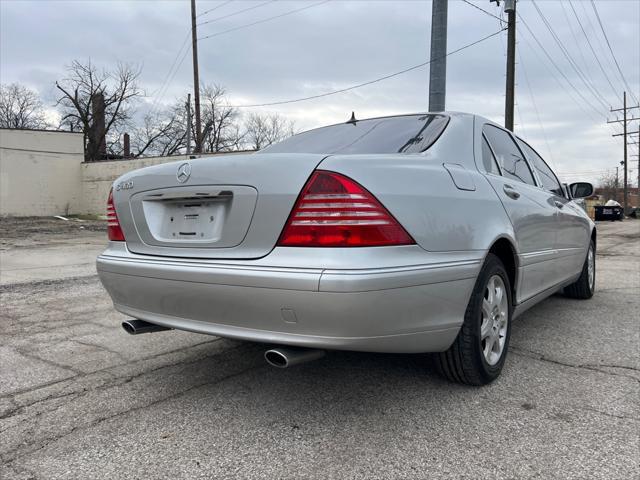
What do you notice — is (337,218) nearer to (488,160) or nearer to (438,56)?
(488,160)

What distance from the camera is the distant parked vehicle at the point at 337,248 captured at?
2143 millimetres

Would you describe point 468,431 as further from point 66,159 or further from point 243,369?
point 66,159

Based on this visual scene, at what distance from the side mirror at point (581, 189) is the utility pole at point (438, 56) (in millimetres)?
2626

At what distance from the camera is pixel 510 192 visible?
3217 millimetres

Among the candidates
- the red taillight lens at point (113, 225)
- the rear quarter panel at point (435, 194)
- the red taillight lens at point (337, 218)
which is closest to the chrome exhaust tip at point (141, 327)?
the red taillight lens at point (113, 225)

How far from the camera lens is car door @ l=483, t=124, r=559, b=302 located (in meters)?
3.22

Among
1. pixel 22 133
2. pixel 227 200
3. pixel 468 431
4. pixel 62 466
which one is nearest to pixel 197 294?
pixel 227 200

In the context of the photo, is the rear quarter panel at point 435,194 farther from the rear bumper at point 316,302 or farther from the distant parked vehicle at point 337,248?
the rear bumper at point 316,302

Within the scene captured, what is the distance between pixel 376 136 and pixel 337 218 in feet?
3.67

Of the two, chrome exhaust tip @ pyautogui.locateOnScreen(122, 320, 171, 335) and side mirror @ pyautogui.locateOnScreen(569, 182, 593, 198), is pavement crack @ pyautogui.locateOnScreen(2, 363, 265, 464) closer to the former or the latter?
chrome exhaust tip @ pyautogui.locateOnScreen(122, 320, 171, 335)

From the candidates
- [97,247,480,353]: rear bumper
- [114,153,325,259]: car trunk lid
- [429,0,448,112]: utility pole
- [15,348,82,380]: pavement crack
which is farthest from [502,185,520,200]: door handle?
[429,0,448,112]: utility pole

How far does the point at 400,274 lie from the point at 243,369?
4.85 feet

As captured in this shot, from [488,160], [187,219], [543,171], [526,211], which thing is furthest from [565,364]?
[187,219]

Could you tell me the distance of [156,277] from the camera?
2.57m
